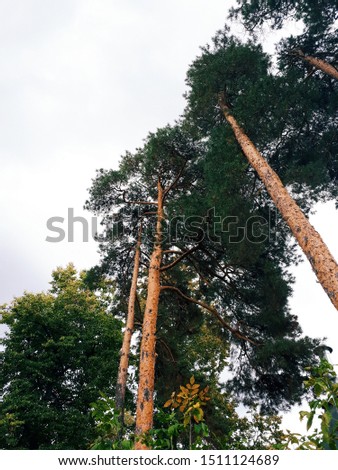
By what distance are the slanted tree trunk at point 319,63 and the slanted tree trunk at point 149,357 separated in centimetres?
722

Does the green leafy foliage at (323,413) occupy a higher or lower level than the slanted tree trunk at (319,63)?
lower

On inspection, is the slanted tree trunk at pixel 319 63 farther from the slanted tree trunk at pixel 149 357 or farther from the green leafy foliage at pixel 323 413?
the green leafy foliage at pixel 323 413

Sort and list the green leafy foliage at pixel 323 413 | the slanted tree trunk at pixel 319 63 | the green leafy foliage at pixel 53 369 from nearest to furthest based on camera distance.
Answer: the green leafy foliage at pixel 323 413
the slanted tree trunk at pixel 319 63
the green leafy foliage at pixel 53 369

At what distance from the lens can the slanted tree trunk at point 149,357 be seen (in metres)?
7.94

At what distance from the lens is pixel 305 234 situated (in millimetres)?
7070

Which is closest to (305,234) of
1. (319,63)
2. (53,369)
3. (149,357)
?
(149,357)

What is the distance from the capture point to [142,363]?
8.99 m

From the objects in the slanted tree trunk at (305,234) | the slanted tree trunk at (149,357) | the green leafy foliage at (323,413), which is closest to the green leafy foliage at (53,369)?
the slanted tree trunk at (149,357)

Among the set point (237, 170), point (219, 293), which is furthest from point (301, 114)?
point (219, 293)

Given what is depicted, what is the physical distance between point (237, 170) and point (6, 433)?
13.6 metres

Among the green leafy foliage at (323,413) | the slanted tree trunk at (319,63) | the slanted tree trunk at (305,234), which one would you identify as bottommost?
the green leafy foliage at (323,413)

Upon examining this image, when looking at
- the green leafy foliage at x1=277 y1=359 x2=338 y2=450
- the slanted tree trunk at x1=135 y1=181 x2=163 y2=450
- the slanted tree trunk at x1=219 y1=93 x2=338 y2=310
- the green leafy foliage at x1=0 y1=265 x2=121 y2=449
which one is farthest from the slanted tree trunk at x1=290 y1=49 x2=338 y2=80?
the green leafy foliage at x1=0 y1=265 x2=121 y2=449

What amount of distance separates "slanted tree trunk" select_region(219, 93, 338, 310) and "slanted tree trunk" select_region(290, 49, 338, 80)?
13.7ft

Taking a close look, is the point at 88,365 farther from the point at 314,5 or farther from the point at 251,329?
the point at 314,5
